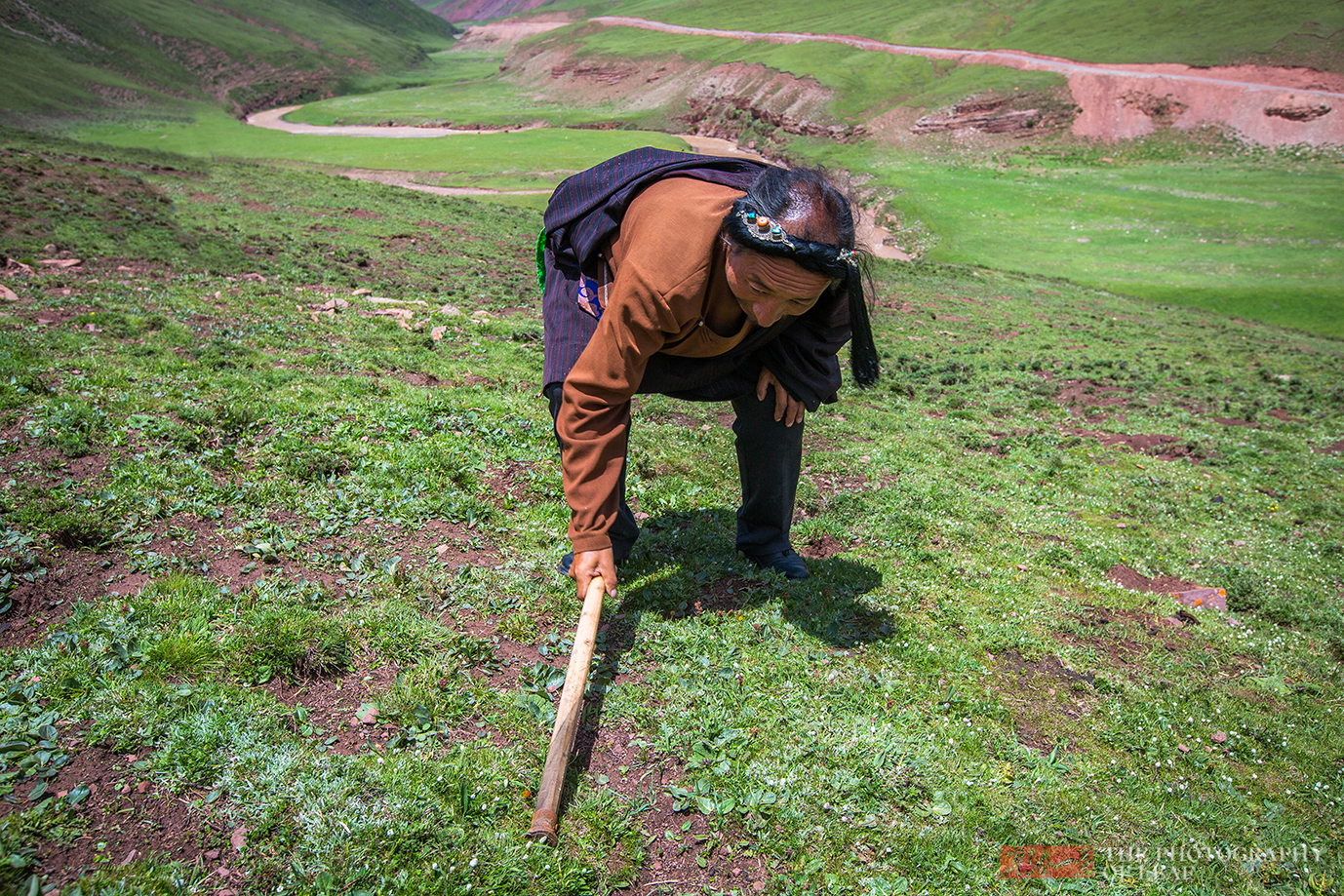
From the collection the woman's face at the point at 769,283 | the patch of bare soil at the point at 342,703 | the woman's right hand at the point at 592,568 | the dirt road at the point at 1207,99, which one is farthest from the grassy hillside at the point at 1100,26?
the patch of bare soil at the point at 342,703

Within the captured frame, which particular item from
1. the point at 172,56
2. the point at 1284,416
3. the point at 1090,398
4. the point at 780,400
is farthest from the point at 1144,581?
the point at 172,56

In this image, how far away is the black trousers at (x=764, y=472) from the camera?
14.7 ft

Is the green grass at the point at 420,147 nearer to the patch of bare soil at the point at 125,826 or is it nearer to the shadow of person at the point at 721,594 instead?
the shadow of person at the point at 721,594

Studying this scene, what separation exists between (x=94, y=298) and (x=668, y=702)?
8.70 metres

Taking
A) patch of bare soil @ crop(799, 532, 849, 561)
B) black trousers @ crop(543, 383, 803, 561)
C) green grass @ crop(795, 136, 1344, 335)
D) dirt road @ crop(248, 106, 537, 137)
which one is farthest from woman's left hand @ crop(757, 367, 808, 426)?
dirt road @ crop(248, 106, 537, 137)

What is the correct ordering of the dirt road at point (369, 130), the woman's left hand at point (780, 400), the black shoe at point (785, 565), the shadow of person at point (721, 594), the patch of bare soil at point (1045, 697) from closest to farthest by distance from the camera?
the patch of bare soil at point (1045, 697) < the woman's left hand at point (780, 400) < the shadow of person at point (721, 594) < the black shoe at point (785, 565) < the dirt road at point (369, 130)

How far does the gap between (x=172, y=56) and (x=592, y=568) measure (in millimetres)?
82851

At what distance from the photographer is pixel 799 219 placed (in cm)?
304

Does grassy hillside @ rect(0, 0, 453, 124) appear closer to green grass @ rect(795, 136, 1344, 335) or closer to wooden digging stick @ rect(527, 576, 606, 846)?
green grass @ rect(795, 136, 1344, 335)

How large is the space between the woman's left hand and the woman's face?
949 millimetres

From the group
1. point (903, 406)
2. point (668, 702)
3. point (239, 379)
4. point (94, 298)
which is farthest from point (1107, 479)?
point (94, 298)

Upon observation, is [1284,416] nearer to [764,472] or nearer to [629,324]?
[764,472]

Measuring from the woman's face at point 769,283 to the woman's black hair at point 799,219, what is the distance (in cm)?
4

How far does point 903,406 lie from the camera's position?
34.5ft
